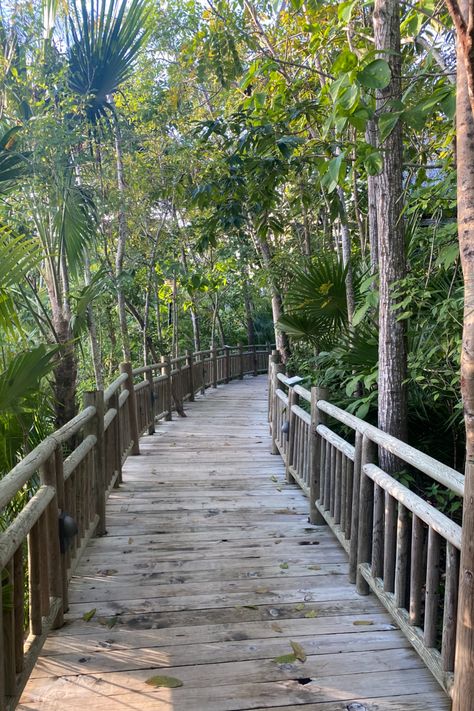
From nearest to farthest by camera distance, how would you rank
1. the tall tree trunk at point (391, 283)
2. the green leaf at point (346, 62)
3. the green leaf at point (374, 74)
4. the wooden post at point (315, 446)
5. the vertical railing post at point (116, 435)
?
the green leaf at point (374, 74) → the green leaf at point (346, 62) → the tall tree trunk at point (391, 283) → the wooden post at point (315, 446) → the vertical railing post at point (116, 435)

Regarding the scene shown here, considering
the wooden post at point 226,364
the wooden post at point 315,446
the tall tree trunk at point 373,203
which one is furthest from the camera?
the wooden post at point 226,364

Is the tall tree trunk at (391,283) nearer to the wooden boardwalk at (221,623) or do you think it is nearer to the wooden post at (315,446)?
the wooden post at (315,446)

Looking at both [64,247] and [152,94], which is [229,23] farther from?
[152,94]

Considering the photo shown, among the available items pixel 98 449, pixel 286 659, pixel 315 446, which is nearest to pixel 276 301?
pixel 315 446

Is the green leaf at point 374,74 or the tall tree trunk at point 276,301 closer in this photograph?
the green leaf at point 374,74

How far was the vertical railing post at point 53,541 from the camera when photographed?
2455mm

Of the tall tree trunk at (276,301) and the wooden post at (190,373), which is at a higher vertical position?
the tall tree trunk at (276,301)

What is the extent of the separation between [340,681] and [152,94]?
9.54 metres

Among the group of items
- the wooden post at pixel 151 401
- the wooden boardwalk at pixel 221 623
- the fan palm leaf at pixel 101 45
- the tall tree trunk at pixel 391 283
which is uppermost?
the fan palm leaf at pixel 101 45

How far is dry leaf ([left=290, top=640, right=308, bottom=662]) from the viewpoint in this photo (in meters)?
2.36

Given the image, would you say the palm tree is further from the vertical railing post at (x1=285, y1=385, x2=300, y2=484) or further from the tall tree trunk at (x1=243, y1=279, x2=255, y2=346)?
the tall tree trunk at (x1=243, y1=279, x2=255, y2=346)

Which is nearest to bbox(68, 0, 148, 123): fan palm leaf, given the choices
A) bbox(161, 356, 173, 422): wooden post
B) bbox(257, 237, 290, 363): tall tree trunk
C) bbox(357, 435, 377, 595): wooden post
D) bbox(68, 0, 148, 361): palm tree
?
bbox(68, 0, 148, 361): palm tree

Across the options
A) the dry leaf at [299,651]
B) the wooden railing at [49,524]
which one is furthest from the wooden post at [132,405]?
the dry leaf at [299,651]

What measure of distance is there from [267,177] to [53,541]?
308 centimetres
